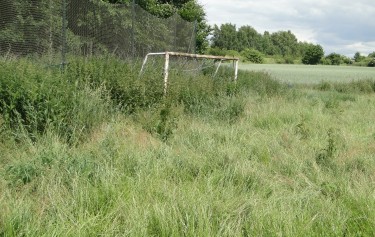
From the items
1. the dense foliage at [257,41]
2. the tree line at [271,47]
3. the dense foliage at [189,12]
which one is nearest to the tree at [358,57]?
the tree line at [271,47]

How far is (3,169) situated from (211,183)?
1955 mm

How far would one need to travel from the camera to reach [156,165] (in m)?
3.99

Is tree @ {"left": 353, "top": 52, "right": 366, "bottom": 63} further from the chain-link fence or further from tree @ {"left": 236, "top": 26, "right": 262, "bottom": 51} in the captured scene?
the chain-link fence

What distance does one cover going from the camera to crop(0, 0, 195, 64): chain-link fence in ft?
24.3

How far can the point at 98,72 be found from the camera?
7.18 meters

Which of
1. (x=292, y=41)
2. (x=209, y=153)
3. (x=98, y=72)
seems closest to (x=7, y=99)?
(x=98, y=72)

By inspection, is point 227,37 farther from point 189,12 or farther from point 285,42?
point 189,12

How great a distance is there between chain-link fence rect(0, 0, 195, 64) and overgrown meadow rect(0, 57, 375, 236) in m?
0.85

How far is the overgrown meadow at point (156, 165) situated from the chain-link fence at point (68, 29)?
0.85m

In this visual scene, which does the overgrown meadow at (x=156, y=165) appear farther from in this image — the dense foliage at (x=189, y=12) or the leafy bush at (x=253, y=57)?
the leafy bush at (x=253, y=57)

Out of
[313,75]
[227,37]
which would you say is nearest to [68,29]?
[313,75]

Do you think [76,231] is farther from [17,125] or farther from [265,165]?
[17,125]

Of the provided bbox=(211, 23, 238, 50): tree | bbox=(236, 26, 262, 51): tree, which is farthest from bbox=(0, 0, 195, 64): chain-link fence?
bbox=(236, 26, 262, 51): tree

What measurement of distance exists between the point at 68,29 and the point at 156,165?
4995 mm
